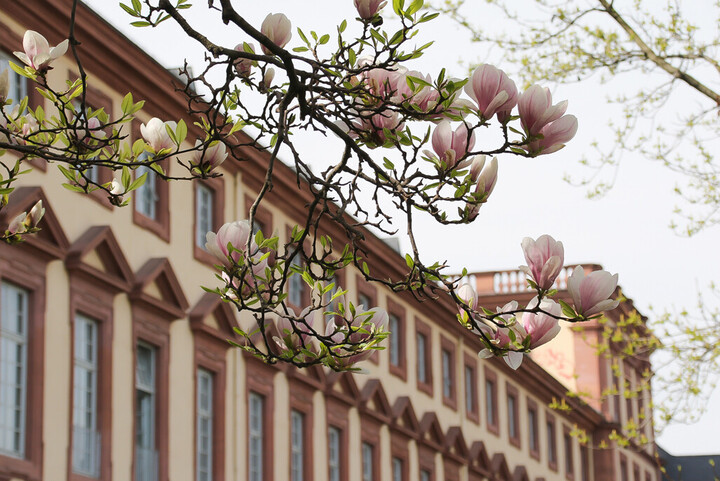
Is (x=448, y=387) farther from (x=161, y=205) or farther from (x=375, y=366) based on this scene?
(x=161, y=205)

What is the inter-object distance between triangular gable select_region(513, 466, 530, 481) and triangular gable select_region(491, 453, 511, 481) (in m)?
0.74

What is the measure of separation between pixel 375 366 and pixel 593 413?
72.5 feet

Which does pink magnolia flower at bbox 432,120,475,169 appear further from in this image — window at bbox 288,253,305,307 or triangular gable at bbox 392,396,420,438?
triangular gable at bbox 392,396,420,438

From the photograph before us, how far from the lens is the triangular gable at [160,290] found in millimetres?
22453

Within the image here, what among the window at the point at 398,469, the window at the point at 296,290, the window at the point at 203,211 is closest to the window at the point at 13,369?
the window at the point at 203,211

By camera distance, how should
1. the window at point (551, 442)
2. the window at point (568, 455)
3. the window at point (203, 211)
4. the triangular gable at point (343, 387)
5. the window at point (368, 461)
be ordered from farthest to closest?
1. the window at point (568, 455)
2. the window at point (551, 442)
3. the window at point (368, 461)
4. the triangular gable at point (343, 387)
5. the window at point (203, 211)

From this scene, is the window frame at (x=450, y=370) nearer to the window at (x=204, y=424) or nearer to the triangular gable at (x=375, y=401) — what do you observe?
the triangular gable at (x=375, y=401)

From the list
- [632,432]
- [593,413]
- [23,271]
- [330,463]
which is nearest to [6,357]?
[23,271]

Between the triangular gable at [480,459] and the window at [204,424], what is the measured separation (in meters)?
15.6

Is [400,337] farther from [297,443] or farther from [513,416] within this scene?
[513,416]

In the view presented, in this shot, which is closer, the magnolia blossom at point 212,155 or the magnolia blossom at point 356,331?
the magnolia blossom at point 356,331

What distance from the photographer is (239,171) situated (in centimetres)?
2717

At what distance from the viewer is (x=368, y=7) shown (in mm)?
5566

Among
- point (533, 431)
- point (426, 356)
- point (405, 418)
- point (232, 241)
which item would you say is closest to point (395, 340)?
point (405, 418)
